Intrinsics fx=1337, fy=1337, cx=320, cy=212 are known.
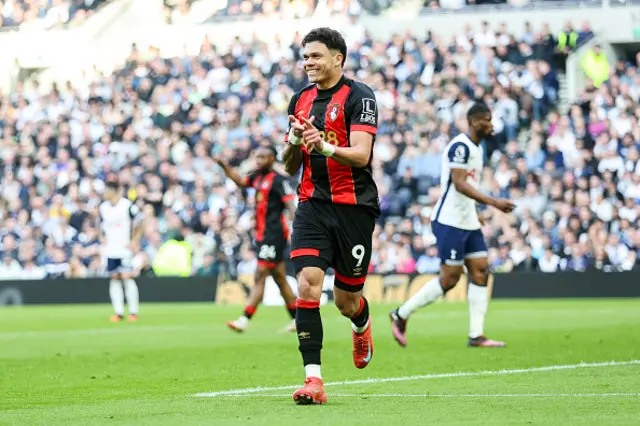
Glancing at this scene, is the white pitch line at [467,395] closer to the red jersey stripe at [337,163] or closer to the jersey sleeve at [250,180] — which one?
the red jersey stripe at [337,163]

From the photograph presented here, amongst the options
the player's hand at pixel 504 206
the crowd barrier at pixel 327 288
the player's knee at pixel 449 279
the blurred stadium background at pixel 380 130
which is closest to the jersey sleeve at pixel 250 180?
the player's knee at pixel 449 279

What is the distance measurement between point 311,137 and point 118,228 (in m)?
13.7

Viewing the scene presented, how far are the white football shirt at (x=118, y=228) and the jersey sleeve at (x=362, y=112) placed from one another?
13.0 m

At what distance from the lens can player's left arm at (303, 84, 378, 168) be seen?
340 inches

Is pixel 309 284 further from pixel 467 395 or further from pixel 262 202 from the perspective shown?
pixel 262 202

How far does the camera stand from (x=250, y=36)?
3609cm

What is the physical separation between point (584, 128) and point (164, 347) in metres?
14.7

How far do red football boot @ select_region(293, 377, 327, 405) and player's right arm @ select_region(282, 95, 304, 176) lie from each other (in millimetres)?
1495

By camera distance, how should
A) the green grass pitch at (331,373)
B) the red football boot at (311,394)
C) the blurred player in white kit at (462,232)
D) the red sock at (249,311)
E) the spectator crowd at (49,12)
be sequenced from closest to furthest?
the green grass pitch at (331,373) → the red football boot at (311,394) → the blurred player in white kit at (462,232) → the red sock at (249,311) → the spectator crowd at (49,12)

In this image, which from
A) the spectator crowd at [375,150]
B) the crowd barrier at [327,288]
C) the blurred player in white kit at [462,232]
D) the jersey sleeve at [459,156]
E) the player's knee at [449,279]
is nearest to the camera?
the jersey sleeve at [459,156]

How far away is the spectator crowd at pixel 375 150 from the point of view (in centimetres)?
2633

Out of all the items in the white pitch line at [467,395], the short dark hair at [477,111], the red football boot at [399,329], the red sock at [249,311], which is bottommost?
the red sock at [249,311]

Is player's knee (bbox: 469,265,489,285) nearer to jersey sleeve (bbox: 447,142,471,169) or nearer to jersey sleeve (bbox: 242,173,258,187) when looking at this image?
jersey sleeve (bbox: 447,142,471,169)

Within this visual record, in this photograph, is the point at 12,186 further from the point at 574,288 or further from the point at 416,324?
the point at 416,324
